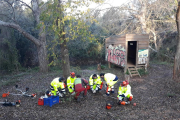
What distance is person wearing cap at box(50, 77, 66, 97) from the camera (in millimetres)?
6496

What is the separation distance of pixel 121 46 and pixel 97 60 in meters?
10.00

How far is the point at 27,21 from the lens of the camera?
16500 mm

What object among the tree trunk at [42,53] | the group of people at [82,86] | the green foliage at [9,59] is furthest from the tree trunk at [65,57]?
the green foliage at [9,59]

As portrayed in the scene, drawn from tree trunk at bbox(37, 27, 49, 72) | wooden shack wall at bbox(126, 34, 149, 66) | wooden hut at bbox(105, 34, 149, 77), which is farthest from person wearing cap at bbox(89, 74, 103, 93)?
tree trunk at bbox(37, 27, 49, 72)

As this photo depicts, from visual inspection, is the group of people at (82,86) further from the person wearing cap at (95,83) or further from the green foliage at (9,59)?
the green foliage at (9,59)

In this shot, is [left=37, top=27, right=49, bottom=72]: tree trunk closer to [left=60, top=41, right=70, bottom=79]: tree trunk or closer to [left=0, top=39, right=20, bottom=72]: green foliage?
[left=0, top=39, right=20, bottom=72]: green foliage

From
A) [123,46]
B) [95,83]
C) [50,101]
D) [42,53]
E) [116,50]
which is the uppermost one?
[123,46]

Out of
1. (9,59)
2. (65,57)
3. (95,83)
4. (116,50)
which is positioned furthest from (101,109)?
(9,59)

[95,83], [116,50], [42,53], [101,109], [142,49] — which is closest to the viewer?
[101,109]

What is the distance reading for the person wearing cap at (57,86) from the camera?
6496mm

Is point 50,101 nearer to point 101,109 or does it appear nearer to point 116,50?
point 101,109

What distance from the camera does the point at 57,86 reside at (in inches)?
259

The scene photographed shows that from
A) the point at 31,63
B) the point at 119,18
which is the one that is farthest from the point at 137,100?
the point at 31,63

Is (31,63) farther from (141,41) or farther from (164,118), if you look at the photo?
(164,118)
